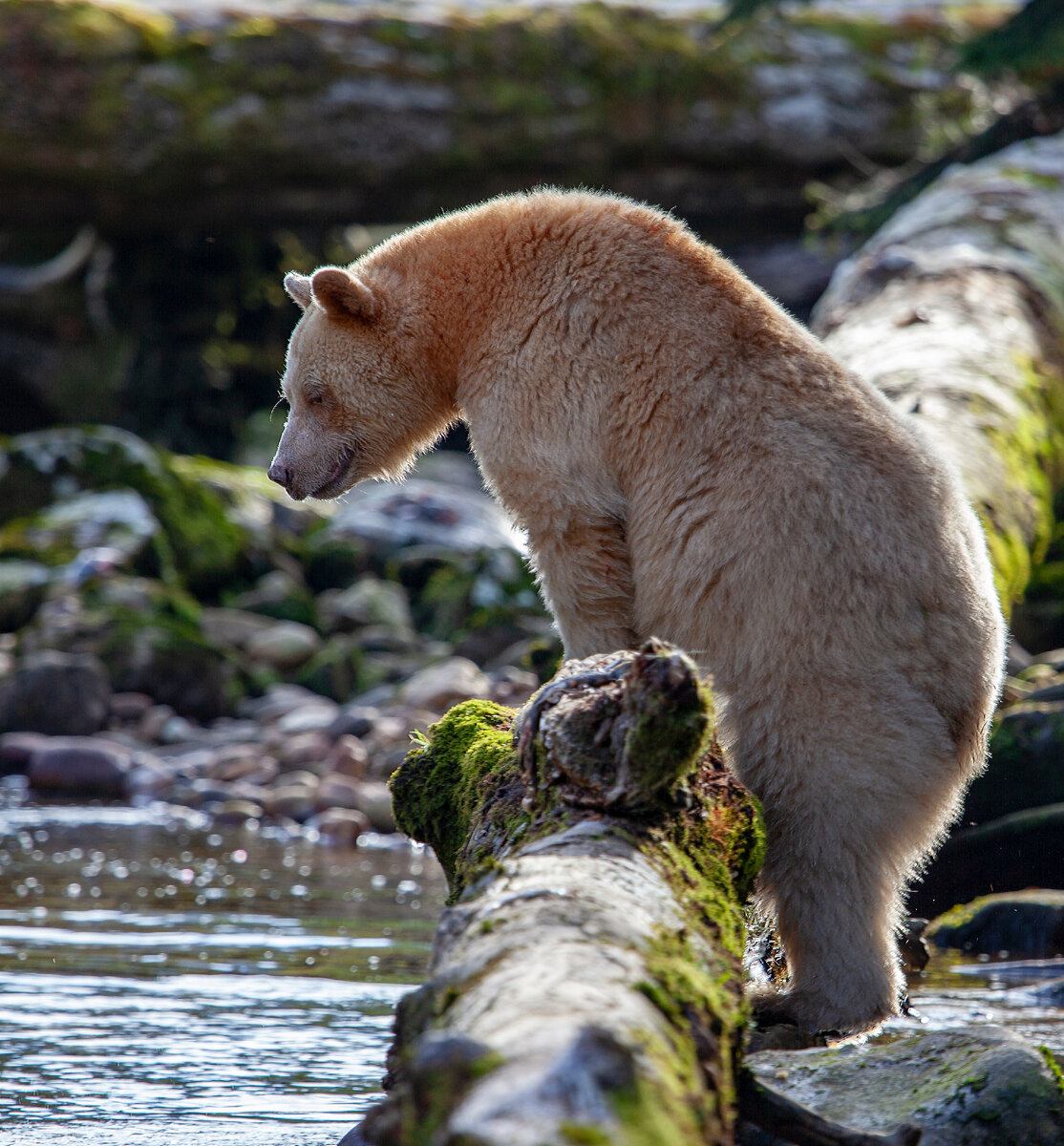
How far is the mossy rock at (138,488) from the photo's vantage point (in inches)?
488

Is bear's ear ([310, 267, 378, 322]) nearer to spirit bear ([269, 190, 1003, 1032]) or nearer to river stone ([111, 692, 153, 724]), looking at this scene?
spirit bear ([269, 190, 1003, 1032])

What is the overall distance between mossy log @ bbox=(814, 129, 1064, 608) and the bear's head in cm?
246

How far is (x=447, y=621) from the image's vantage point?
1213 cm

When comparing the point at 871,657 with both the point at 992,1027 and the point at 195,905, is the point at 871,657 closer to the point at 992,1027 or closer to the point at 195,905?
the point at 992,1027

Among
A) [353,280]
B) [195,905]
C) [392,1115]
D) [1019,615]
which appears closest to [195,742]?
[195,905]

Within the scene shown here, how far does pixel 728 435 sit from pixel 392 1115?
7.91ft

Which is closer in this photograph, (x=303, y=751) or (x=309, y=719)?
(x=303, y=751)

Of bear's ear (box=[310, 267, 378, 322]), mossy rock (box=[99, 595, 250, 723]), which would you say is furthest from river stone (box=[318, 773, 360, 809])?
bear's ear (box=[310, 267, 378, 322])

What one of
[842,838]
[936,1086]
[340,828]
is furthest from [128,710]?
[936,1086]

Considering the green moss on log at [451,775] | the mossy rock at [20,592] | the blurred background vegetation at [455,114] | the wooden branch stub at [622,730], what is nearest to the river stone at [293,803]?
the mossy rock at [20,592]

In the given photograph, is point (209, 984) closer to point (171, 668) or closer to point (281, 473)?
point (281, 473)

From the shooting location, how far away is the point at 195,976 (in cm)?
530

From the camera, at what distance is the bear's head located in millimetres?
4699

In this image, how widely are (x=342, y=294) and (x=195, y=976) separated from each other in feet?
8.17
